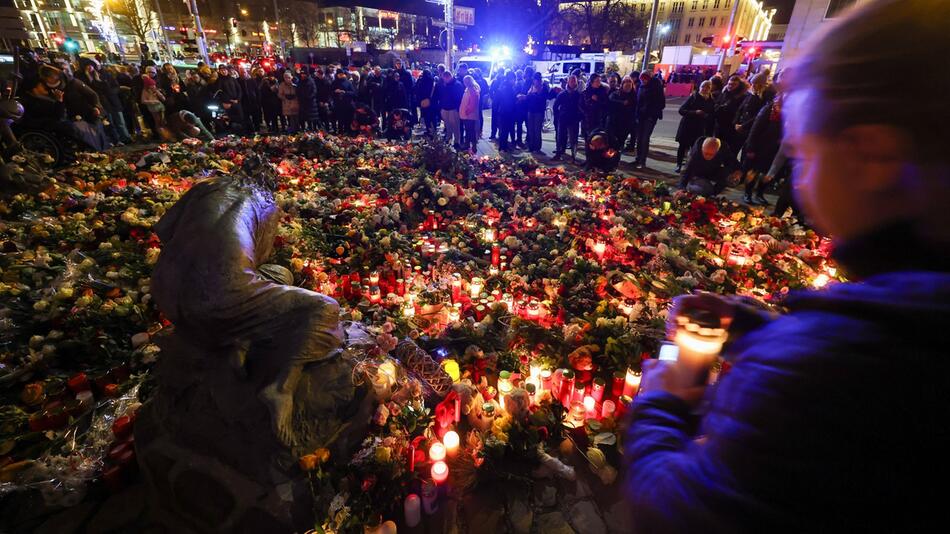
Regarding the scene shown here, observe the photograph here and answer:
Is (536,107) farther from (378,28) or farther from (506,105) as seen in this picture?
(378,28)

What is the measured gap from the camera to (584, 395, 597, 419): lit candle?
3.13m

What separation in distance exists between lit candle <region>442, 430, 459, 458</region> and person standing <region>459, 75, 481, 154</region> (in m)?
9.00

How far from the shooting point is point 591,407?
3135 mm

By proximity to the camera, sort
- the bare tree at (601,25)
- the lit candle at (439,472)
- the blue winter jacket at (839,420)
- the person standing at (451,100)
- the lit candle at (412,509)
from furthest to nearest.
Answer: the bare tree at (601,25)
the person standing at (451,100)
the lit candle at (439,472)
the lit candle at (412,509)
the blue winter jacket at (839,420)

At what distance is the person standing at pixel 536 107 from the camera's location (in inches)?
452

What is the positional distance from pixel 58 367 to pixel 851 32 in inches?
202

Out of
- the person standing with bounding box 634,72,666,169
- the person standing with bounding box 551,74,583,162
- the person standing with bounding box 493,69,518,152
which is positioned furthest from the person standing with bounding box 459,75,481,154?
the person standing with bounding box 634,72,666,169

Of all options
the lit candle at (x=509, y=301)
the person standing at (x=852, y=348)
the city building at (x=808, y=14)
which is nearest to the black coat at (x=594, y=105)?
the lit candle at (x=509, y=301)

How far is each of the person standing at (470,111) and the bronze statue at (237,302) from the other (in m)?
8.84

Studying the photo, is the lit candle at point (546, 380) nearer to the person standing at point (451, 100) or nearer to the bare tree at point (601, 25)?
the person standing at point (451, 100)

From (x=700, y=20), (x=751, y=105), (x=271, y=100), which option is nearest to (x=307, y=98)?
(x=271, y=100)

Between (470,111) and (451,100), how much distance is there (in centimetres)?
68

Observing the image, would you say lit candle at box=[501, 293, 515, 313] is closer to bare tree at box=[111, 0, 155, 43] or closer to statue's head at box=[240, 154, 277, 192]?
statue's head at box=[240, 154, 277, 192]

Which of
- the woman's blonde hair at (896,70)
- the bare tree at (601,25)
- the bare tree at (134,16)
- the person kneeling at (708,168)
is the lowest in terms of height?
the person kneeling at (708,168)
